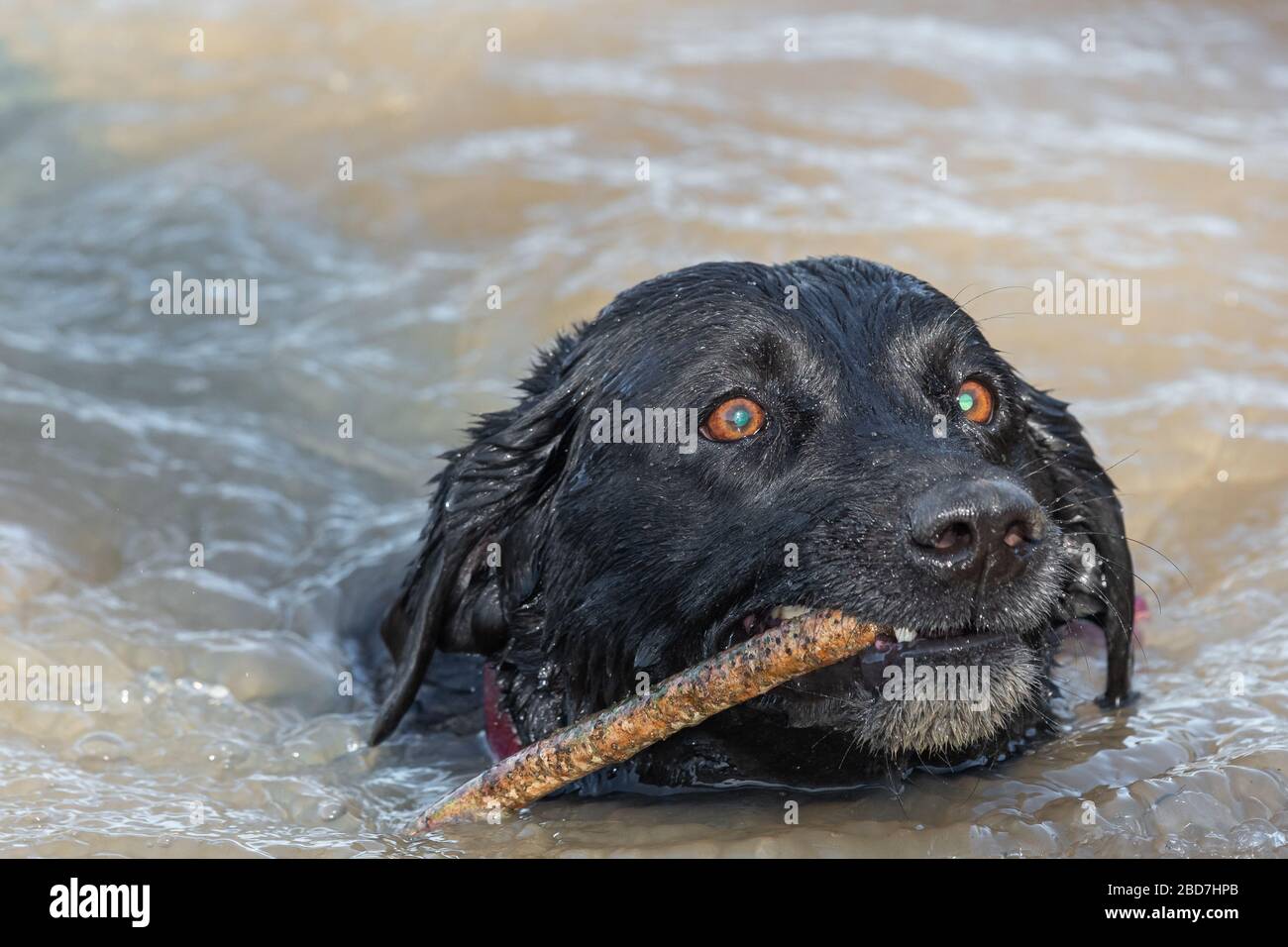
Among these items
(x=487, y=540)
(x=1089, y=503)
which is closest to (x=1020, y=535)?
(x=1089, y=503)

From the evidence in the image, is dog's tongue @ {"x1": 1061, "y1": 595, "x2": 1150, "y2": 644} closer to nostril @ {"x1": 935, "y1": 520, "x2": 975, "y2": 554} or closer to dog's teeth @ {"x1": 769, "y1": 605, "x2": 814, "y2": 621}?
dog's teeth @ {"x1": 769, "y1": 605, "x2": 814, "y2": 621}

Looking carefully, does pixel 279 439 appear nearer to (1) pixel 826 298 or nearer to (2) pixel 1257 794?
(1) pixel 826 298

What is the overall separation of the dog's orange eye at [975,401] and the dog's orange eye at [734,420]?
0.56m

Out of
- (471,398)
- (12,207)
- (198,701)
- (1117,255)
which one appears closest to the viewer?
(198,701)

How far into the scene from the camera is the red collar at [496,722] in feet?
14.8

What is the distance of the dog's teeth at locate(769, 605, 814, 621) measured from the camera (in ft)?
12.9

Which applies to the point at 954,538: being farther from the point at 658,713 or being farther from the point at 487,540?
the point at 487,540

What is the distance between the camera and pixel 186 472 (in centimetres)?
678

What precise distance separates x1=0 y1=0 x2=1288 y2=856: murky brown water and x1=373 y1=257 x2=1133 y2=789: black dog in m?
0.30

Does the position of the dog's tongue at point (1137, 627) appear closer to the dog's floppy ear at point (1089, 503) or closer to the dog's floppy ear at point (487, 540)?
the dog's floppy ear at point (1089, 503)

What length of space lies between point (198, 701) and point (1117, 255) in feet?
16.4

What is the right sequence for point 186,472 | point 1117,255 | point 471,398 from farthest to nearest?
point 1117,255 → point 471,398 → point 186,472

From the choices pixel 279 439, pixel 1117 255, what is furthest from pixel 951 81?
pixel 279 439

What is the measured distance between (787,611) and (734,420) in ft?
1.67
